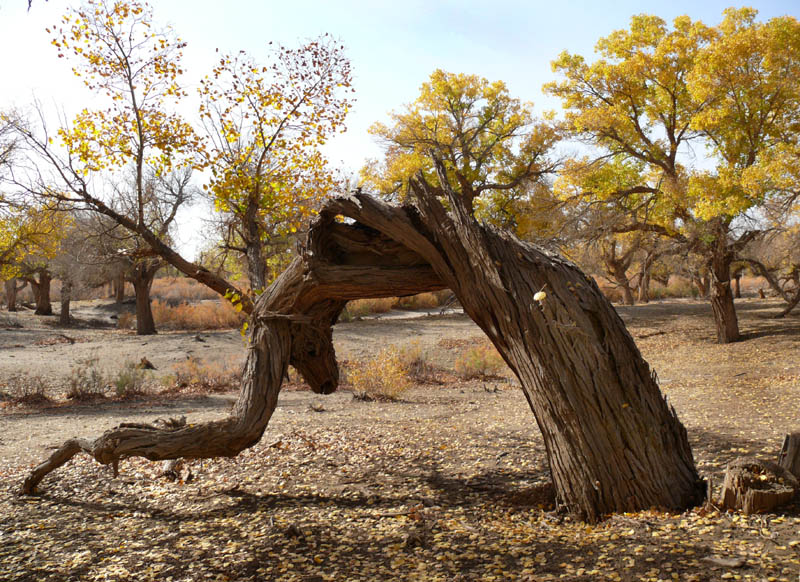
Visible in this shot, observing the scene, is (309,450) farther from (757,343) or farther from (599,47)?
(599,47)

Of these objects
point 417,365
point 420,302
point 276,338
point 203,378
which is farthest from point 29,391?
point 420,302

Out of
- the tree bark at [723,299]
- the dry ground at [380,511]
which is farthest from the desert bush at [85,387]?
the tree bark at [723,299]

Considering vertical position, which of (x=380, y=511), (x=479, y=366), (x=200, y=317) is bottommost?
(x=479, y=366)

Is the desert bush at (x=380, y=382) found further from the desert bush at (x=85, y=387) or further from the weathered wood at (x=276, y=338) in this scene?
the weathered wood at (x=276, y=338)

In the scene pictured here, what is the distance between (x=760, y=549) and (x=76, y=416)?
9.75 metres

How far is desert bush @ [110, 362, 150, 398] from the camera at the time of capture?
37.4 ft

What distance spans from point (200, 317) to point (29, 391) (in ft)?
38.9

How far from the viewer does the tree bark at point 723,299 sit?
14051mm

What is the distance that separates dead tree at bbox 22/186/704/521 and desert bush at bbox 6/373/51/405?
25.4 feet

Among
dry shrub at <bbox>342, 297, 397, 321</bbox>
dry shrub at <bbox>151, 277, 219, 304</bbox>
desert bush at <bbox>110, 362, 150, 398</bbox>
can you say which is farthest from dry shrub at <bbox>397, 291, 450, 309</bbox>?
desert bush at <bbox>110, 362, 150, 398</bbox>

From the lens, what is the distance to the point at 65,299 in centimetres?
2297

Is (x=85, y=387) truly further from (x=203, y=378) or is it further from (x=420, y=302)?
(x=420, y=302)

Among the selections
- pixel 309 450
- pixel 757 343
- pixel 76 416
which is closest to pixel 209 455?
pixel 309 450

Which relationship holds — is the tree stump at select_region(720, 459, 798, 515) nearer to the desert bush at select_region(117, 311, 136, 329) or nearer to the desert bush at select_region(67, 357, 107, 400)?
the desert bush at select_region(67, 357, 107, 400)
